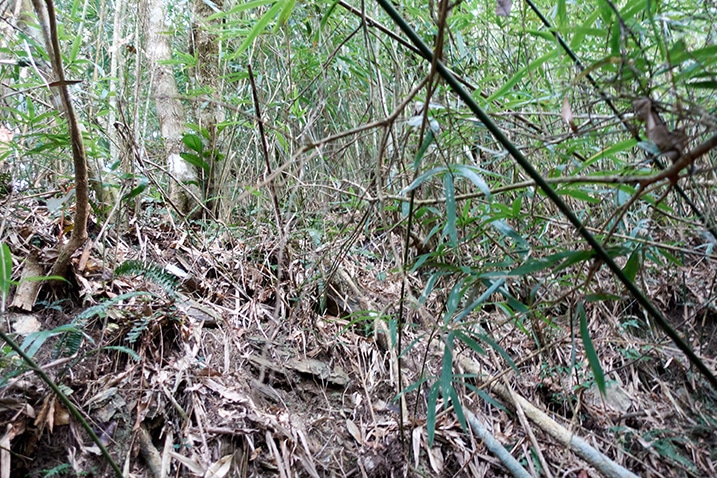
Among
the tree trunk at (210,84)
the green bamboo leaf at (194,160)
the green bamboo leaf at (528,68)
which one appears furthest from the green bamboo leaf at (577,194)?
the green bamboo leaf at (194,160)

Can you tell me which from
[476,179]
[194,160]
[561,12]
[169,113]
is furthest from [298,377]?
[169,113]

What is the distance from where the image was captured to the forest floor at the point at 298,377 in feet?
3.54

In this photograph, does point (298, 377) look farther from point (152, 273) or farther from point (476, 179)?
point (476, 179)

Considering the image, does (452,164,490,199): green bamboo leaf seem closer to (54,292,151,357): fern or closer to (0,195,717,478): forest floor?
(0,195,717,478): forest floor

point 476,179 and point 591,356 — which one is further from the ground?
point 476,179

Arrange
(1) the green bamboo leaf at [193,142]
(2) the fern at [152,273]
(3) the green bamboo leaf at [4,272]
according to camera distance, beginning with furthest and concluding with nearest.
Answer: (1) the green bamboo leaf at [193,142]
(2) the fern at [152,273]
(3) the green bamboo leaf at [4,272]

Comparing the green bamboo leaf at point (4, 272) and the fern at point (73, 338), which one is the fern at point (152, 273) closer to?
the fern at point (73, 338)

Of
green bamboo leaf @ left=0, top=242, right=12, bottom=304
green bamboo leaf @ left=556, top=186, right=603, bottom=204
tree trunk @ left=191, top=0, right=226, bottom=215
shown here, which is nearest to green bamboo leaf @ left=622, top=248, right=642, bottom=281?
green bamboo leaf @ left=556, top=186, right=603, bottom=204

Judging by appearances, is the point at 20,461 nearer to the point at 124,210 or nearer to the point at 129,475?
the point at 129,475

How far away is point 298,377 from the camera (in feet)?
4.73

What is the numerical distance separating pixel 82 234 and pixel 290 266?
0.72 meters

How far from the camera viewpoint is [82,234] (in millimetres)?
1229

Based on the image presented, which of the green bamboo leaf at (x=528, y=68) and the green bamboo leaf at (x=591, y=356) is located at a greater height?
the green bamboo leaf at (x=528, y=68)

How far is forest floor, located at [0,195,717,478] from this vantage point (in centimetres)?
108
